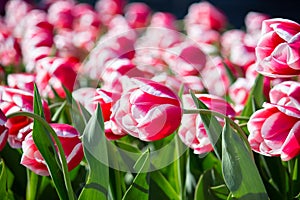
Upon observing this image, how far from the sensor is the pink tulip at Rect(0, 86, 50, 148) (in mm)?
835

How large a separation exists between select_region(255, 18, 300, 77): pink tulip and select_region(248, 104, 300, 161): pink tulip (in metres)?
0.04

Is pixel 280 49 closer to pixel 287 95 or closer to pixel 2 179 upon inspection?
pixel 287 95

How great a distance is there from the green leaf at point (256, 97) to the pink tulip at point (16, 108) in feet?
0.95

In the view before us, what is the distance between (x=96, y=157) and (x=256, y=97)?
1.05 feet

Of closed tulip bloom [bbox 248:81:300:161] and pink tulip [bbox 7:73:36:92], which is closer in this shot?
closed tulip bloom [bbox 248:81:300:161]

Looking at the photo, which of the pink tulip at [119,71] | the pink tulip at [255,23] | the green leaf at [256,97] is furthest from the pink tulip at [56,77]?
the pink tulip at [255,23]

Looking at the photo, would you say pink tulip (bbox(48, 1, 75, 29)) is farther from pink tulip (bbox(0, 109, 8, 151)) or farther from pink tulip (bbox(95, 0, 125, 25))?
pink tulip (bbox(0, 109, 8, 151))

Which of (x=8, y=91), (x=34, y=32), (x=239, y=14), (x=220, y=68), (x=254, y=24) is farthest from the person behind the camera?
(x=239, y=14)

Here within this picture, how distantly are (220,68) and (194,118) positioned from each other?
0.53 metres

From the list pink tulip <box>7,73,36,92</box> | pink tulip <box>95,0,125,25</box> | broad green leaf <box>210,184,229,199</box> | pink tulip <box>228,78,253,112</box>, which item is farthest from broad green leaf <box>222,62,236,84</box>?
pink tulip <box>95,0,125,25</box>

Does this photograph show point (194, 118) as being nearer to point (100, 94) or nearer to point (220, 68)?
point (100, 94)

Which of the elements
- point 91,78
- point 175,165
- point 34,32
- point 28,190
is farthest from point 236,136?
point 34,32

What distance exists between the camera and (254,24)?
6.40ft

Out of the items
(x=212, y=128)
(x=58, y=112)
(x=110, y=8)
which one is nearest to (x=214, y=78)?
(x=58, y=112)
